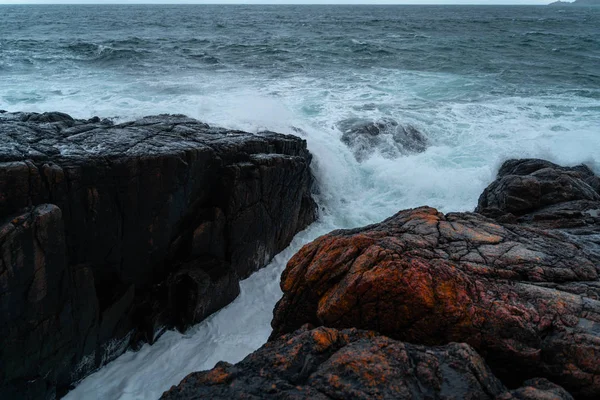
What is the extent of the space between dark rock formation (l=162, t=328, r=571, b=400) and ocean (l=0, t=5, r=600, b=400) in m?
4.28

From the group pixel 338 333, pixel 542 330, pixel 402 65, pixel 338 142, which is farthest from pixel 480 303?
pixel 402 65

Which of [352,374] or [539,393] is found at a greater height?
[539,393]

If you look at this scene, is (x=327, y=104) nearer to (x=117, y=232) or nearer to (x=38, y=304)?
(x=117, y=232)

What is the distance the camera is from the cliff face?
719cm

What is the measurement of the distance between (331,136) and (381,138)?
2.57 metres

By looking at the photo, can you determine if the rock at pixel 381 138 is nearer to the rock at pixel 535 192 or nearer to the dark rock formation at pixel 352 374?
the rock at pixel 535 192

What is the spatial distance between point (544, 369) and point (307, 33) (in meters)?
63.6

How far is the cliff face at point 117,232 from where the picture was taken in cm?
719

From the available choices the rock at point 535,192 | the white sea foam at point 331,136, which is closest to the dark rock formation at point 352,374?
the white sea foam at point 331,136

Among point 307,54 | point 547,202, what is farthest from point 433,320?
point 307,54

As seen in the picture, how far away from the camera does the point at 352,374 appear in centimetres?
458

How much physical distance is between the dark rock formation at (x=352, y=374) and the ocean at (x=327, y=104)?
4.28 meters

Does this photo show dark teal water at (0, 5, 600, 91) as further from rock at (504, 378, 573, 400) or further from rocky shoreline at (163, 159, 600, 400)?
rock at (504, 378, 573, 400)

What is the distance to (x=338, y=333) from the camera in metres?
5.38
